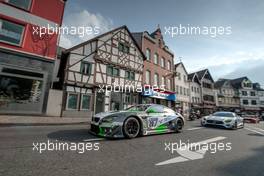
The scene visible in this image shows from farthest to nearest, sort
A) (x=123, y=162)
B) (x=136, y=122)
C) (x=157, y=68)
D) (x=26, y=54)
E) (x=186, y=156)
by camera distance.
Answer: (x=157, y=68), (x=26, y=54), (x=136, y=122), (x=186, y=156), (x=123, y=162)

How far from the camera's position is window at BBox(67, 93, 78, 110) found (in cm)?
1343

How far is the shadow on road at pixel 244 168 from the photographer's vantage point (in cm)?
293

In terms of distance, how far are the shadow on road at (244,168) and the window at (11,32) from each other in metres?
14.4

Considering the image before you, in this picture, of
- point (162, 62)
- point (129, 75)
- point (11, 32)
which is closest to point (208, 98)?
point (162, 62)

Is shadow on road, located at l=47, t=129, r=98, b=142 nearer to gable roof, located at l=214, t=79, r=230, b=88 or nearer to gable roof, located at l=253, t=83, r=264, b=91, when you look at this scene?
gable roof, located at l=214, t=79, r=230, b=88

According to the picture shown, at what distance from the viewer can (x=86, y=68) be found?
14859 millimetres

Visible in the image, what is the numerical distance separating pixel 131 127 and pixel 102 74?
11204 millimetres

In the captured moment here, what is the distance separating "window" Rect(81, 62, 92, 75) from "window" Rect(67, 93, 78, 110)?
248 centimetres

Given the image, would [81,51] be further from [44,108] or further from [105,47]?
[44,108]

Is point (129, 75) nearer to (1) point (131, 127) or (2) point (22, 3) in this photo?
(2) point (22, 3)

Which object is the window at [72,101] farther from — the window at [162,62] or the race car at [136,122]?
the window at [162,62]

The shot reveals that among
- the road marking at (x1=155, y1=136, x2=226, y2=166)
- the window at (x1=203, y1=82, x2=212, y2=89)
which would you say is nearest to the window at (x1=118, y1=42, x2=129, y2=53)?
the road marking at (x1=155, y1=136, x2=226, y2=166)

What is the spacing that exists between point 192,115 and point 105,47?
13905 millimetres

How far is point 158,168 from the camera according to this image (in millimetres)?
2984
